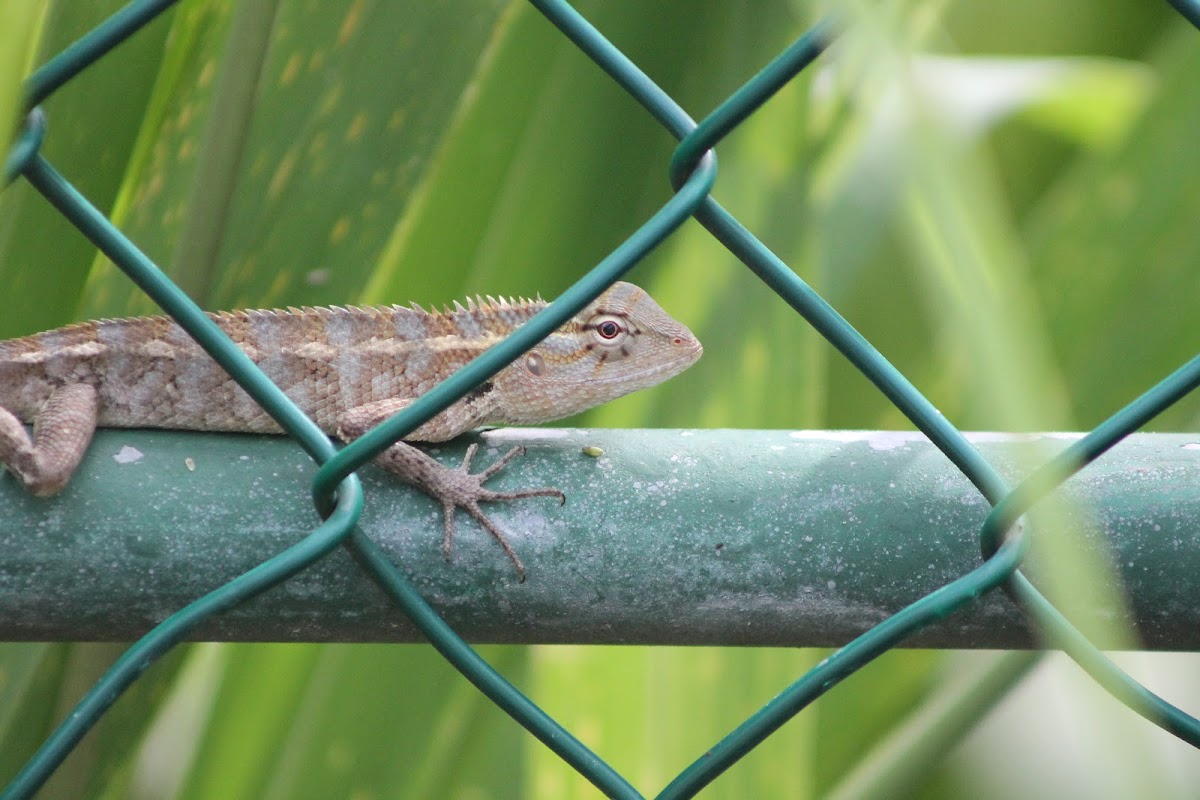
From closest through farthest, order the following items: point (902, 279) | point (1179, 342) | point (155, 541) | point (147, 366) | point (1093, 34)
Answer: point (155, 541)
point (147, 366)
point (1179, 342)
point (902, 279)
point (1093, 34)

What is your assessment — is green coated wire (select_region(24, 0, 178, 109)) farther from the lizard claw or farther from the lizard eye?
the lizard eye

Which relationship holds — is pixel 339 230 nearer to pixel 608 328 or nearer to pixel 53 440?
pixel 53 440

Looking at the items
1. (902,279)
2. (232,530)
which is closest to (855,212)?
(902,279)

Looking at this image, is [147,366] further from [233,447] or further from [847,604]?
[847,604]

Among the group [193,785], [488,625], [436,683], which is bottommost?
[193,785]

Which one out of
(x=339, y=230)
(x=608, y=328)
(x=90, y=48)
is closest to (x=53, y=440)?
(x=339, y=230)

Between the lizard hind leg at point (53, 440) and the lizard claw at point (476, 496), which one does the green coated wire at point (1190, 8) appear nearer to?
the lizard claw at point (476, 496)
